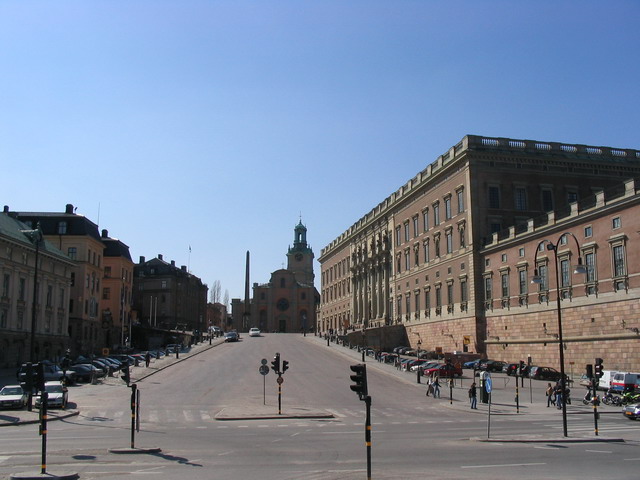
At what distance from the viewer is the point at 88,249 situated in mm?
90125

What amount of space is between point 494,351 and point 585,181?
21740 millimetres

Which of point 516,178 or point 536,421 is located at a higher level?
point 516,178

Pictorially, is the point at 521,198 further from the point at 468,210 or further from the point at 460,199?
the point at 460,199

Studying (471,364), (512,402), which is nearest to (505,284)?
(471,364)

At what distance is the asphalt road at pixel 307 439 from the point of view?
1795 centimetres

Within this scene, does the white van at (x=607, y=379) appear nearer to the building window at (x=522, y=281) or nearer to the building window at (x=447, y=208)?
the building window at (x=522, y=281)

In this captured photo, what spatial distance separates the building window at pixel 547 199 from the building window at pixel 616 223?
22992 millimetres

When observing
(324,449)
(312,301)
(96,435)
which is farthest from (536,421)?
(312,301)

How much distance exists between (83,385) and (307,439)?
32753 millimetres

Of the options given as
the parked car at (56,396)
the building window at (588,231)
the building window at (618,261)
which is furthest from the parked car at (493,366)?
the parked car at (56,396)

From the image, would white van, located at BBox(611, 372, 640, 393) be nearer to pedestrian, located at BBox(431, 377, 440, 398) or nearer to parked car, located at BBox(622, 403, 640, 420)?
parked car, located at BBox(622, 403, 640, 420)

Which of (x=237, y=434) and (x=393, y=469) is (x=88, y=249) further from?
(x=393, y=469)

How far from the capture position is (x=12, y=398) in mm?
36656

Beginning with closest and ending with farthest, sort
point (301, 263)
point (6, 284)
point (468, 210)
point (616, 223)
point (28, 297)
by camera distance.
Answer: point (616, 223)
point (6, 284)
point (28, 297)
point (468, 210)
point (301, 263)
